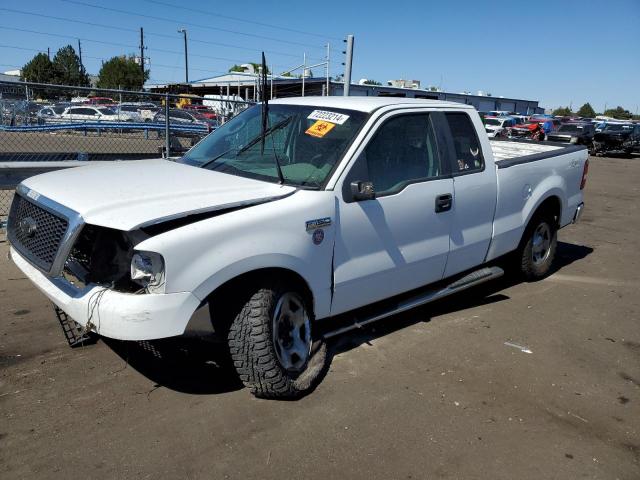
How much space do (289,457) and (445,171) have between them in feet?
8.49

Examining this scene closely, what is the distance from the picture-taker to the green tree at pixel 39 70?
74.9 m

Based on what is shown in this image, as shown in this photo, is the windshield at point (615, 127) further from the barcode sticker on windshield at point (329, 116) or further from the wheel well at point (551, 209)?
the barcode sticker on windshield at point (329, 116)

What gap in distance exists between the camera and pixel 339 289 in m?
3.80

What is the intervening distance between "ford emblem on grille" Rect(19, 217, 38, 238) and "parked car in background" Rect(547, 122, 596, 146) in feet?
96.0

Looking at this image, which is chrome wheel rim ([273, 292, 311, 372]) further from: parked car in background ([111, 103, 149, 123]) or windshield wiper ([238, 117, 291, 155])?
parked car in background ([111, 103, 149, 123])

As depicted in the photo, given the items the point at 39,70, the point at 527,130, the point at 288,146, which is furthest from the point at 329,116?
the point at 39,70

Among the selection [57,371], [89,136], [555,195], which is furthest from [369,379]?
[89,136]

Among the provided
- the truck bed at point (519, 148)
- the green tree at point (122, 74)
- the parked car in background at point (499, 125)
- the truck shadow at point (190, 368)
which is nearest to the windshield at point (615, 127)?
the parked car in background at point (499, 125)

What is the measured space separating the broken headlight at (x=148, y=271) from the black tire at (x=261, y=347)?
55 cm

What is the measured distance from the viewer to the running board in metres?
3.97

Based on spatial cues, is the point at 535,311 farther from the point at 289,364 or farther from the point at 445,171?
the point at 289,364

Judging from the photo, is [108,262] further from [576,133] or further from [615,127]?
[615,127]

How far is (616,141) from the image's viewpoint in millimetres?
28141

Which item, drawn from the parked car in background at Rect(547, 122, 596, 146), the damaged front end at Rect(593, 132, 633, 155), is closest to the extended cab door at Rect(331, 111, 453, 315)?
the parked car in background at Rect(547, 122, 596, 146)
